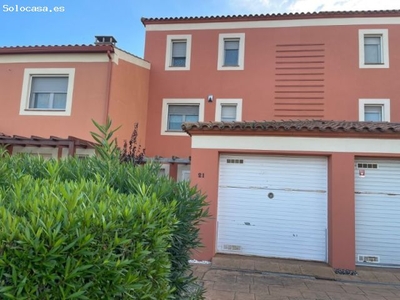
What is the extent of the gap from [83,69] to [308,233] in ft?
35.2

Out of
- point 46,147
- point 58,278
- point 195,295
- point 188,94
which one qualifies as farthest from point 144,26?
point 58,278

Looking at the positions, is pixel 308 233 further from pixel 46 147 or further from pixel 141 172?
pixel 46 147

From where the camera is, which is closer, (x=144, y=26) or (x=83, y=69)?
(x=83, y=69)

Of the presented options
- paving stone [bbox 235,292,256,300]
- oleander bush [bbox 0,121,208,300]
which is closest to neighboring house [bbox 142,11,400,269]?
paving stone [bbox 235,292,256,300]

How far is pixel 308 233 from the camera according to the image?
8492 millimetres

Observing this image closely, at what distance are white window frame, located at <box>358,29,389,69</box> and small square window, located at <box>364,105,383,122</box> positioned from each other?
1.88 m

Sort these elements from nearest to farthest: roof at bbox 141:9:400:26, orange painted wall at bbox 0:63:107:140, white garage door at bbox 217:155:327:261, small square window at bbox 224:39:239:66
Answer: white garage door at bbox 217:155:327:261 < orange painted wall at bbox 0:63:107:140 < roof at bbox 141:9:400:26 < small square window at bbox 224:39:239:66

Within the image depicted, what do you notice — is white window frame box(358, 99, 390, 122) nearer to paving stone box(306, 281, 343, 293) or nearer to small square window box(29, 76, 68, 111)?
paving stone box(306, 281, 343, 293)

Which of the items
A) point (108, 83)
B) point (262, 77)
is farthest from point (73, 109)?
point (262, 77)

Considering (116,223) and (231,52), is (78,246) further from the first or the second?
(231,52)

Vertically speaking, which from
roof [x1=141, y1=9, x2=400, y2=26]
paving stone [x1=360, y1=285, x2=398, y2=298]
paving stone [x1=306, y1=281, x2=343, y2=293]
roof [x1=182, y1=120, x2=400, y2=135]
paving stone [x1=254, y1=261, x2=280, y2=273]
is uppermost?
roof [x1=141, y1=9, x2=400, y2=26]

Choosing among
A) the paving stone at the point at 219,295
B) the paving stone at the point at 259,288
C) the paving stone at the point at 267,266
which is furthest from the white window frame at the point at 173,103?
the paving stone at the point at 219,295

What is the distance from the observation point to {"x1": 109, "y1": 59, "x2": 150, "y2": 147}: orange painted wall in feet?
39.4

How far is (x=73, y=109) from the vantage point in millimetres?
11805
